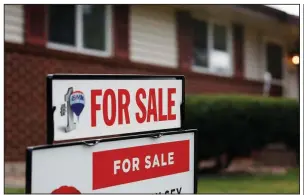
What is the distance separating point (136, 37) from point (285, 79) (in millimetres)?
8991

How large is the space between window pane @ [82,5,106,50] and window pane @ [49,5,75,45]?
0.33 meters

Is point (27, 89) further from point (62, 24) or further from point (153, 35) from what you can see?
point (153, 35)

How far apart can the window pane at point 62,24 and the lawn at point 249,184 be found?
11.1ft

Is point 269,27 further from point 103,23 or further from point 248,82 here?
point 103,23

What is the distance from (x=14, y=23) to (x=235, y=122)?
4.23 m

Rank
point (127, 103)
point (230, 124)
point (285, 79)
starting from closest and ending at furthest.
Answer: point (127, 103) < point (230, 124) < point (285, 79)

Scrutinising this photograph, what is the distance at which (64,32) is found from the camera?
960 cm

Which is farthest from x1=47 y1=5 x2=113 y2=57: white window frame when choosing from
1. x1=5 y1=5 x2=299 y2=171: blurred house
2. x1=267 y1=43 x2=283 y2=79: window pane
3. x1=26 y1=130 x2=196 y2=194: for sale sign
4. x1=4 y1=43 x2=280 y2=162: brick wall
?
x1=267 y1=43 x2=283 y2=79: window pane

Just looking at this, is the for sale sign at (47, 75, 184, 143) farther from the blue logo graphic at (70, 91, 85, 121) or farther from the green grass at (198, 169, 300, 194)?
the green grass at (198, 169, 300, 194)

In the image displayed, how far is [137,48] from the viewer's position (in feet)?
36.7

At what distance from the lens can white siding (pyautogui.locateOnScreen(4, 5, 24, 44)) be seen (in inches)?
329

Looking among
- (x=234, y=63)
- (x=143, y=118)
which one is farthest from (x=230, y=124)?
(x=143, y=118)

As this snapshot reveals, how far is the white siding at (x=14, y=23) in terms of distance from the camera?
27.5ft

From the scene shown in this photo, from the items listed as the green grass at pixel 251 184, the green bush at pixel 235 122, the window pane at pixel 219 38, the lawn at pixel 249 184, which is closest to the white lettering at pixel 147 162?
the lawn at pixel 249 184
